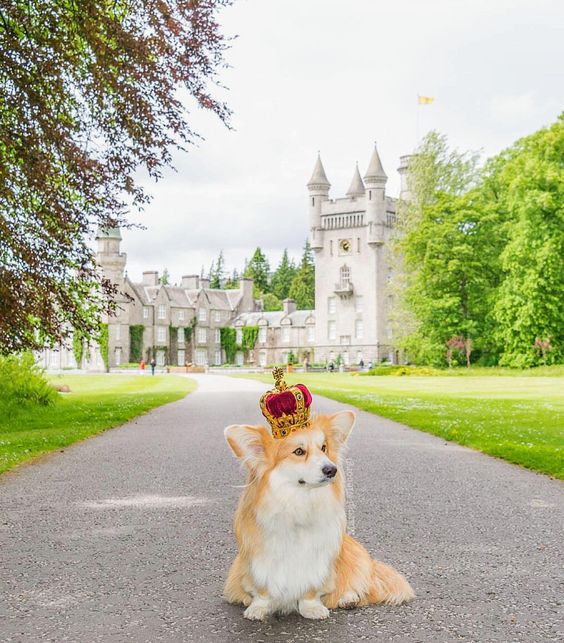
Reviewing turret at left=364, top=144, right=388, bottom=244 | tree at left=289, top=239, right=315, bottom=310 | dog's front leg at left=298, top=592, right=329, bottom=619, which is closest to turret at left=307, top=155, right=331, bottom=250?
turret at left=364, top=144, right=388, bottom=244

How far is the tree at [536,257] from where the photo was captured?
137ft

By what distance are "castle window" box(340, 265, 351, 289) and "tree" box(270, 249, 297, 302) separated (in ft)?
121

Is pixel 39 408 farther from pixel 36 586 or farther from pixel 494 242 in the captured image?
pixel 494 242

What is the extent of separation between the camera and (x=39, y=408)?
17.1 m

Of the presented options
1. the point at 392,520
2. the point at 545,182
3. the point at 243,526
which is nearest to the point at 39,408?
the point at 392,520

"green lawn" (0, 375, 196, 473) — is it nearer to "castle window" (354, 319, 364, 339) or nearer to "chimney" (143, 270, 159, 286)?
"castle window" (354, 319, 364, 339)

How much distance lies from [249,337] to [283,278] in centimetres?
3017

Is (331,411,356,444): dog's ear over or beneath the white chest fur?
over

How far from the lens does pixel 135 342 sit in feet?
247

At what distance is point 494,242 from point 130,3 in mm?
40942

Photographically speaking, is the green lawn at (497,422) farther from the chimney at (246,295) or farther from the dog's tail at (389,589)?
the chimney at (246,295)

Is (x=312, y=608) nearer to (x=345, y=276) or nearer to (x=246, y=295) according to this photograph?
(x=345, y=276)

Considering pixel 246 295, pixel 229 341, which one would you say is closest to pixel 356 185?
pixel 246 295

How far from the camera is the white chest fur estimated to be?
11.8ft
